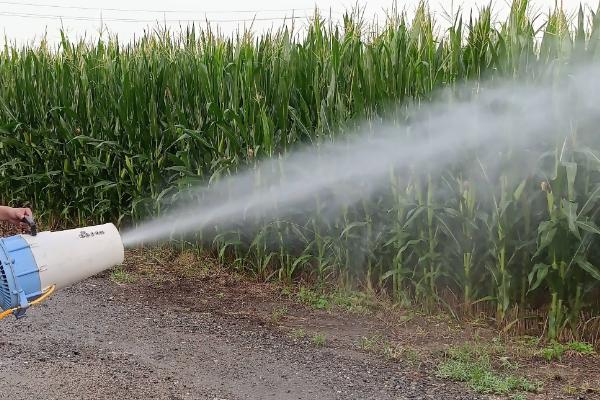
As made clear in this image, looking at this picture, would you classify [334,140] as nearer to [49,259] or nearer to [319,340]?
[319,340]

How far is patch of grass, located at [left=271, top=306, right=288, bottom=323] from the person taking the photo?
5504mm

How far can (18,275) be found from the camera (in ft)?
10.6

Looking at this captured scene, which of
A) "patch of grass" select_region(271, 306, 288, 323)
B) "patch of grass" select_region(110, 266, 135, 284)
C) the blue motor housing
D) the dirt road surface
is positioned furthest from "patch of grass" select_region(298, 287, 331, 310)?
the blue motor housing

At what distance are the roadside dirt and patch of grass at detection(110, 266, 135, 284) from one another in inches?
9.1

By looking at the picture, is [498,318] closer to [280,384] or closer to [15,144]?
[280,384]

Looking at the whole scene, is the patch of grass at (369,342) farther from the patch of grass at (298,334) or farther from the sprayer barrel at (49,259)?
the sprayer barrel at (49,259)

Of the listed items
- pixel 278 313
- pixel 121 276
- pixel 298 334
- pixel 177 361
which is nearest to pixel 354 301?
pixel 278 313

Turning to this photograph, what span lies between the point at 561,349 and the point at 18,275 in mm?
3305

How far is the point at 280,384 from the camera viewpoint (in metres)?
4.27

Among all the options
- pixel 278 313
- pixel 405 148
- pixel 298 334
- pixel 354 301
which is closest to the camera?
pixel 298 334

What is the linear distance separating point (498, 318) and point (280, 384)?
1.72 m

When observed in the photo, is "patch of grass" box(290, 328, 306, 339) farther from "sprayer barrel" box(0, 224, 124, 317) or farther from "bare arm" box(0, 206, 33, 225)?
"bare arm" box(0, 206, 33, 225)

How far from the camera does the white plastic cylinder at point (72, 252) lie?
3.31 metres

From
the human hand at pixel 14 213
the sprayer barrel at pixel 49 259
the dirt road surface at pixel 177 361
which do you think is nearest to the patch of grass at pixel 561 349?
the dirt road surface at pixel 177 361
